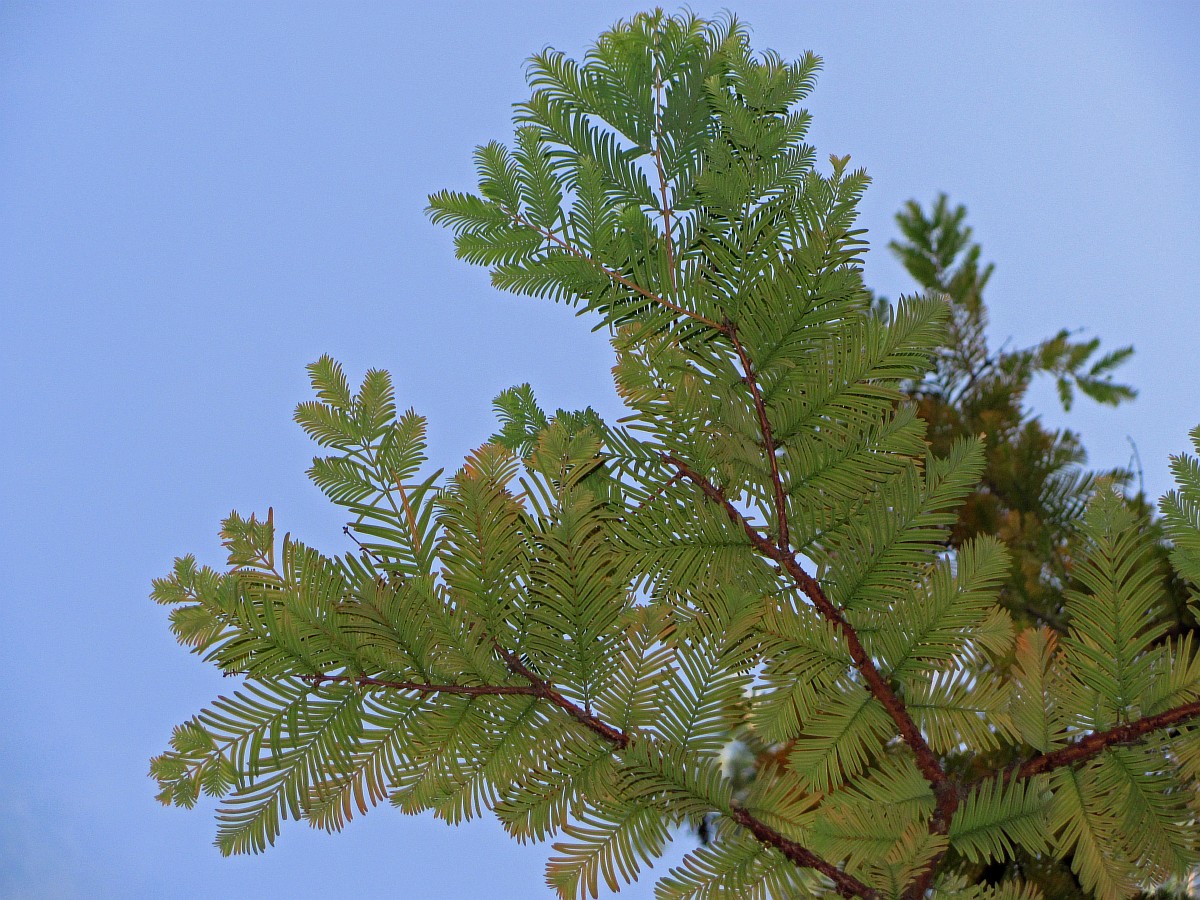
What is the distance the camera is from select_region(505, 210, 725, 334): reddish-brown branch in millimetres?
829

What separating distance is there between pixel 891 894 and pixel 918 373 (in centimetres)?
44

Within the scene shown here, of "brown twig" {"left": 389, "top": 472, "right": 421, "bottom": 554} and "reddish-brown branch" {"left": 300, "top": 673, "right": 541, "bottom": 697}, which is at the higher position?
"brown twig" {"left": 389, "top": 472, "right": 421, "bottom": 554}

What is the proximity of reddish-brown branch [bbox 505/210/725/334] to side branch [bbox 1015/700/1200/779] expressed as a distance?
1.42 ft

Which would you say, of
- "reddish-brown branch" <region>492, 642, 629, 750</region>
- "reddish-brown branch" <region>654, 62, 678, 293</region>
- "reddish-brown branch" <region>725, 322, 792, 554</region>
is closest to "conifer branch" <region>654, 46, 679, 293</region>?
"reddish-brown branch" <region>654, 62, 678, 293</region>

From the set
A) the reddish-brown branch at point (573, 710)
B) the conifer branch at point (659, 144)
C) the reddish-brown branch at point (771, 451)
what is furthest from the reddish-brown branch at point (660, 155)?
the reddish-brown branch at point (573, 710)

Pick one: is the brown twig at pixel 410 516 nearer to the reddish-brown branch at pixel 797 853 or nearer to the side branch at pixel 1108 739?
the reddish-brown branch at pixel 797 853

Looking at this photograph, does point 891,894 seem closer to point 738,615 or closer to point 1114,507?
point 738,615

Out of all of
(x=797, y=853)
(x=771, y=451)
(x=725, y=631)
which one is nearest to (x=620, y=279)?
(x=771, y=451)

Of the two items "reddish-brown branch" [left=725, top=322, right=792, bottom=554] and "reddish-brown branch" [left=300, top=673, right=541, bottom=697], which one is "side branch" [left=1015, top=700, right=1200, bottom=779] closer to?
"reddish-brown branch" [left=725, top=322, right=792, bottom=554]

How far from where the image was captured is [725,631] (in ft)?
2.21

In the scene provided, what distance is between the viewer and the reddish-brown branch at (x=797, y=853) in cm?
63

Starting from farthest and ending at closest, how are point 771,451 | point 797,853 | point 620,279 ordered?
point 620,279
point 771,451
point 797,853

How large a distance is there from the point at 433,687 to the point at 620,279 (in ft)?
1.39

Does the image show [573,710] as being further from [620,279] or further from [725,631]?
[620,279]
